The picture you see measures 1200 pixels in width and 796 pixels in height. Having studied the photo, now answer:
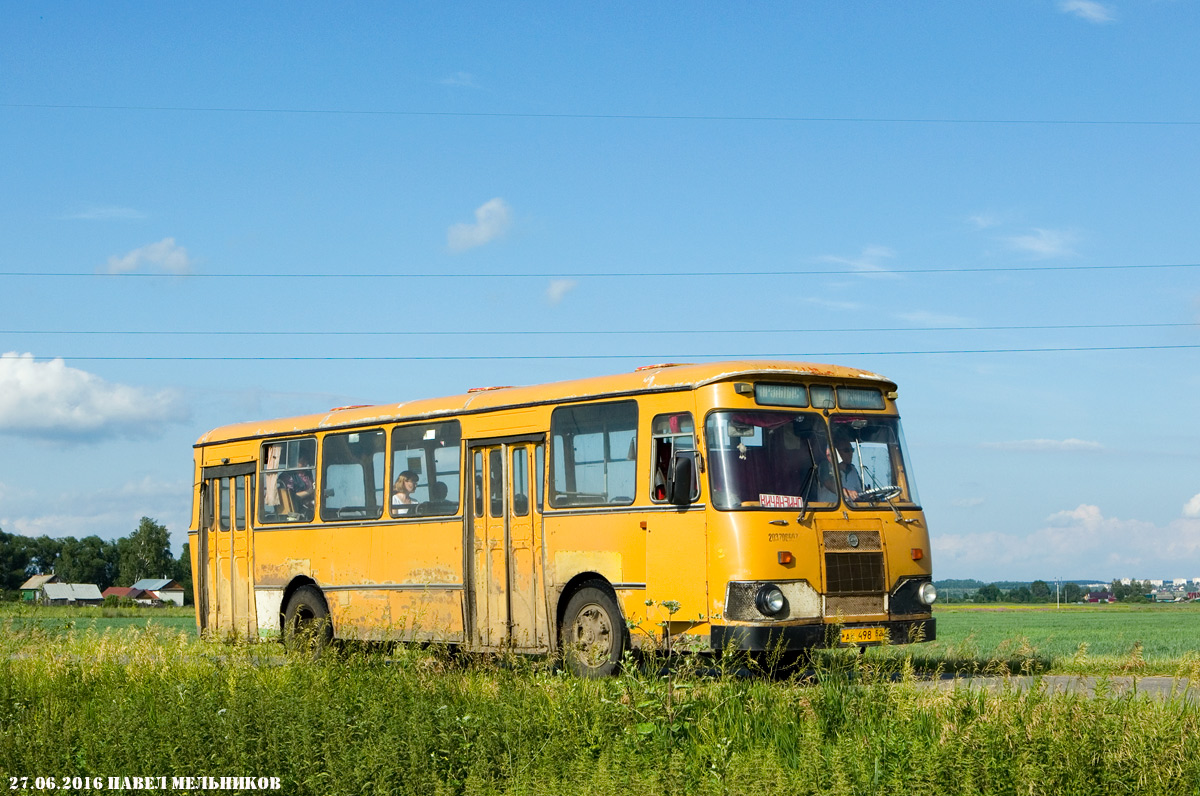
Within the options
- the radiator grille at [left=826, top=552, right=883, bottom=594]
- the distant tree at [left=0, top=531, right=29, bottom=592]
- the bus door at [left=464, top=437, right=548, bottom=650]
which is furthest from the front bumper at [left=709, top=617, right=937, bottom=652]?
the distant tree at [left=0, top=531, right=29, bottom=592]

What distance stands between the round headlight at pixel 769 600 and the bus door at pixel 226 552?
921 centimetres

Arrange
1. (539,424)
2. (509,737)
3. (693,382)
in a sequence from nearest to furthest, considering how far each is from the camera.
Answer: (509,737), (693,382), (539,424)

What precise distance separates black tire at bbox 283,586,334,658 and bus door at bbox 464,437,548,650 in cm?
243

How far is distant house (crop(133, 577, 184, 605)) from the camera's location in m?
136

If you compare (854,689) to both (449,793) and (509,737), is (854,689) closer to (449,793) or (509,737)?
(509,737)

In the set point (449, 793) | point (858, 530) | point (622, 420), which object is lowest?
point (449, 793)

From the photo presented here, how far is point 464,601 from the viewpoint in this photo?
648 inches

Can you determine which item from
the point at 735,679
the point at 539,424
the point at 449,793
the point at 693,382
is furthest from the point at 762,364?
the point at 449,793

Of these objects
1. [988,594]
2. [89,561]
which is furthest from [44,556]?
[988,594]

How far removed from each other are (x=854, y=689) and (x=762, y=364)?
4877 mm

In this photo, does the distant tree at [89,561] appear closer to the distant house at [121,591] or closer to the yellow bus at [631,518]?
the distant house at [121,591]

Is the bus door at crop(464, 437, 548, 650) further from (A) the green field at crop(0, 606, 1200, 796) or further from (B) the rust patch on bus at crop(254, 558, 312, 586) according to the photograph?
(B) the rust patch on bus at crop(254, 558, 312, 586)

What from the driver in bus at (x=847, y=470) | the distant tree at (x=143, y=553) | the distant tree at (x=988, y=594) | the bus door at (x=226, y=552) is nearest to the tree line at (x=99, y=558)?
the distant tree at (x=143, y=553)

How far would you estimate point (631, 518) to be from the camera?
47.1ft
